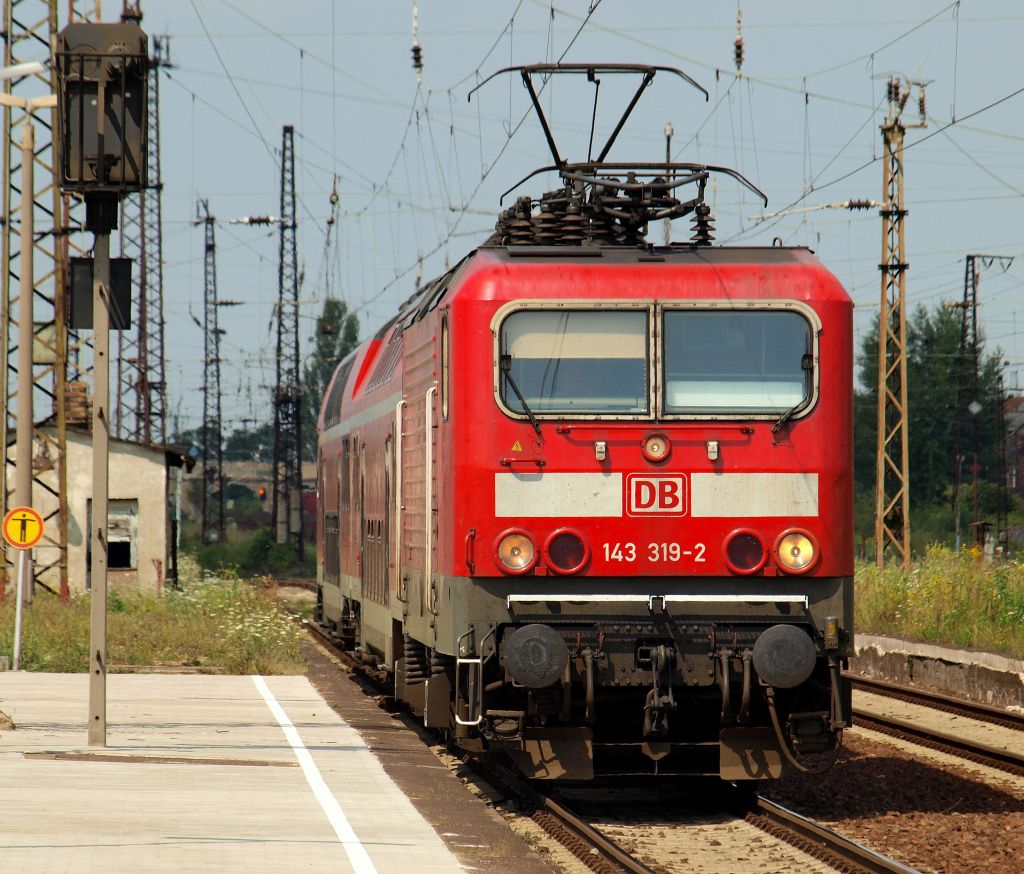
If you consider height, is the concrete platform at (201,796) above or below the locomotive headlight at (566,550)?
below

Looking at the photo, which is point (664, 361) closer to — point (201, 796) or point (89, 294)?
point (201, 796)

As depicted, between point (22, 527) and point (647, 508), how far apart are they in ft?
36.8

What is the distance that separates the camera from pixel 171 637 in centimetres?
2309

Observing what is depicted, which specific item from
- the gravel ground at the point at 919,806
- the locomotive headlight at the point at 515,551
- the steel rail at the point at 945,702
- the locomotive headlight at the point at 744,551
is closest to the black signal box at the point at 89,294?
the locomotive headlight at the point at 515,551

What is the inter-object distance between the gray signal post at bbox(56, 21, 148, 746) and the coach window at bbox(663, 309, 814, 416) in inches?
164

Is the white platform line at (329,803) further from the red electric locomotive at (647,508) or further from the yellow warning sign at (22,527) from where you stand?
the yellow warning sign at (22,527)

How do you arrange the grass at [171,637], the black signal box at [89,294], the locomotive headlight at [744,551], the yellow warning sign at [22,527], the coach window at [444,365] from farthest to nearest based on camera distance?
the grass at [171,637]
the yellow warning sign at [22,527]
the black signal box at [89,294]
the coach window at [444,365]
the locomotive headlight at [744,551]

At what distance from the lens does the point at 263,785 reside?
1074 cm

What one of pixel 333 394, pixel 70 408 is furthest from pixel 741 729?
pixel 70 408

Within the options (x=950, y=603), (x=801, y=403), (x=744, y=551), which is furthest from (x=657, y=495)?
(x=950, y=603)

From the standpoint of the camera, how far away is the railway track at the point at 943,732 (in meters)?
13.3

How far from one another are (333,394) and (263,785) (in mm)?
11099

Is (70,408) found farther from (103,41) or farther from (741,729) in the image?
(741,729)

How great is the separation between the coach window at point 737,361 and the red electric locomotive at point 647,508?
14mm
